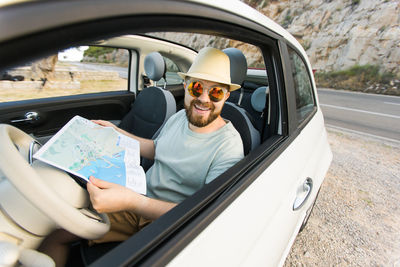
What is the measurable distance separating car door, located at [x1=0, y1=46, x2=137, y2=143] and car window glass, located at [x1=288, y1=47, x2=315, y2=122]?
1569mm

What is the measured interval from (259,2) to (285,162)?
90.7 ft

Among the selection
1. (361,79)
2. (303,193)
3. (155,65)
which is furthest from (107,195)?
(361,79)

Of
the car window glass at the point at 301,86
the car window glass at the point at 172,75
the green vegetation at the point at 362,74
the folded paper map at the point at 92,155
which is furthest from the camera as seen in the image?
the green vegetation at the point at 362,74

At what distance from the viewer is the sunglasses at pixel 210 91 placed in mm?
1359

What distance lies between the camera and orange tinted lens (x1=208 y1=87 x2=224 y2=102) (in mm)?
1357

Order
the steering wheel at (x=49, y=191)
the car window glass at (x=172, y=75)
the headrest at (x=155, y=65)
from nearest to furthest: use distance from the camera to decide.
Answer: the steering wheel at (x=49, y=191), the headrest at (x=155, y=65), the car window glass at (x=172, y=75)

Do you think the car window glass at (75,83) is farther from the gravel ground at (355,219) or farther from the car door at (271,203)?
the gravel ground at (355,219)

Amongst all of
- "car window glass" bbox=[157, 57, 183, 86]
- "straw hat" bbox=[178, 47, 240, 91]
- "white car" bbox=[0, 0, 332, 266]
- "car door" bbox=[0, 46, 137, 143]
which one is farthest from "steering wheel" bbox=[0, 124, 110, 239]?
"car window glass" bbox=[157, 57, 183, 86]

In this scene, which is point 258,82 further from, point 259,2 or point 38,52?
point 259,2

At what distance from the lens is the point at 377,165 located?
3.76m

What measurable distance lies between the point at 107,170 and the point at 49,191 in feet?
0.94

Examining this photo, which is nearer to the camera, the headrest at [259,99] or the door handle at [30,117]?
the headrest at [259,99]

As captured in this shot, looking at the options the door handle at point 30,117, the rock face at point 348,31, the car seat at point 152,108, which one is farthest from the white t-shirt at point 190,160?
the rock face at point 348,31

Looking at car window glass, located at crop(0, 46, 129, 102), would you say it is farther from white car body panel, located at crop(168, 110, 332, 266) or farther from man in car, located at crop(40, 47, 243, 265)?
white car body panel, located at crop(168, 110, 332, 266)
